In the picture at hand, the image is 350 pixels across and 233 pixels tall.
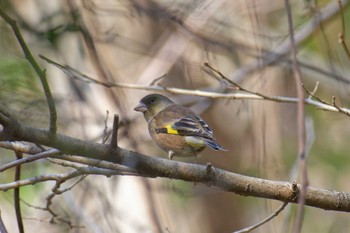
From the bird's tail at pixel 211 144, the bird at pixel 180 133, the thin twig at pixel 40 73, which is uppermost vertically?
the bird at pixel 180 133

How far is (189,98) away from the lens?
7246mm

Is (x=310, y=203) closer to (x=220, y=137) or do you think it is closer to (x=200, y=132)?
(x=200, y=132)

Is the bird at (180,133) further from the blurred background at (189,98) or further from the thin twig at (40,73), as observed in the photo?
the thin twig at (40,73)

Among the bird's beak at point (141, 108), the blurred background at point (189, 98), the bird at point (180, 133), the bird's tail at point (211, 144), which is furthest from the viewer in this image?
the bird's beak at point (141, 108)

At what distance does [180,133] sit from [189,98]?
8.44 feet

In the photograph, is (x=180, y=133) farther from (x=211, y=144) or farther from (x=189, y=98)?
(x=189, y=98)

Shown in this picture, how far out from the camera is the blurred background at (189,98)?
480cm

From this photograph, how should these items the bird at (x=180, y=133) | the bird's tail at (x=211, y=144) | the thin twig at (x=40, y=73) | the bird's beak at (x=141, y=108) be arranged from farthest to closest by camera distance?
the bird's beak at (x=141, y=108) < the bird at (x=180, y=133) < the bird's tail at (x=211, y=144) < the thin twig at (x=40, y=73)

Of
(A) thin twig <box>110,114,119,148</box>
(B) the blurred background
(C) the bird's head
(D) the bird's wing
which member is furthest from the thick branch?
(C) the bird's head

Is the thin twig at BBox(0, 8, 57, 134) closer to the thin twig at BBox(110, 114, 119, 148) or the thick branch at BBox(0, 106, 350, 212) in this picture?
the thick branch at BBox(0, 106, 350, 212)

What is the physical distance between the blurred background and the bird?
192mm

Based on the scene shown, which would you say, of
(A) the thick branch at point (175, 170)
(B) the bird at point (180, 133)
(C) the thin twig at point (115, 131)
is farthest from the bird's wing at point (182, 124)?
(C) the thin twig at point (115, 131)

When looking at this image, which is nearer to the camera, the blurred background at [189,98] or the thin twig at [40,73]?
the thin twig at [40,73]

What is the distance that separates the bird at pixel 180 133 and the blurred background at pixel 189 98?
0.63ft
